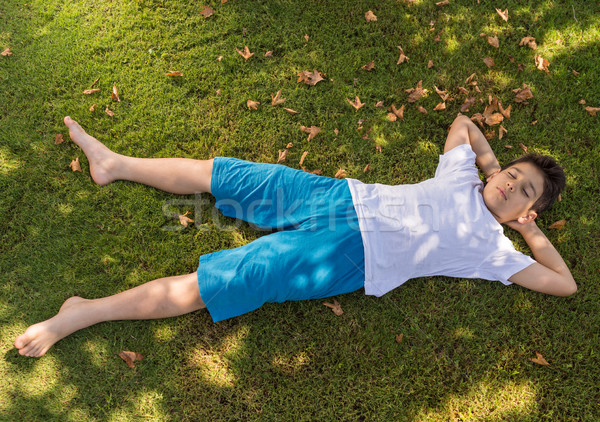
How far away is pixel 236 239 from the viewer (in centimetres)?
382

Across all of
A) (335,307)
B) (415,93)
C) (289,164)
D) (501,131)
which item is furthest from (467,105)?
(335,307)

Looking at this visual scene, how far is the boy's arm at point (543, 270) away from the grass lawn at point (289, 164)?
0.78 feet

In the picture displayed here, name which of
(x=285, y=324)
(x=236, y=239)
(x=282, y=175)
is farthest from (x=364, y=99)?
(x=285, y=324)

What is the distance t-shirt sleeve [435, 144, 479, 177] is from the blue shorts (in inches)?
41.1

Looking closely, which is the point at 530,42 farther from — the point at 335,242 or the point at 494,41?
the point at 335,242

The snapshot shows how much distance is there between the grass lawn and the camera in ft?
11.2

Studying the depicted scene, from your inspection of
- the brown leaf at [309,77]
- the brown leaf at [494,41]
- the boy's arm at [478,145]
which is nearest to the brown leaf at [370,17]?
the brown leaf at [309,77]

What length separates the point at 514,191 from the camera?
10.8 feet

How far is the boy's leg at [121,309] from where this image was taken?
320cm

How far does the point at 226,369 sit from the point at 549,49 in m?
5.36

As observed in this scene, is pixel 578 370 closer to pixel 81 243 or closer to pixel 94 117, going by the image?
pixel 81 243

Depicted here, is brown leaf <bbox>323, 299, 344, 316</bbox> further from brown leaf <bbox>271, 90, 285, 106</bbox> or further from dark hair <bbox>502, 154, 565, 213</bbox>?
brown leaf <bbox>271, 90, 285, 106</bbox>

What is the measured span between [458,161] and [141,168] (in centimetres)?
317

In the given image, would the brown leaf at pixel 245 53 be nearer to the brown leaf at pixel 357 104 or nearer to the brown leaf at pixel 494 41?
the brown leaf at pixel 357 104
